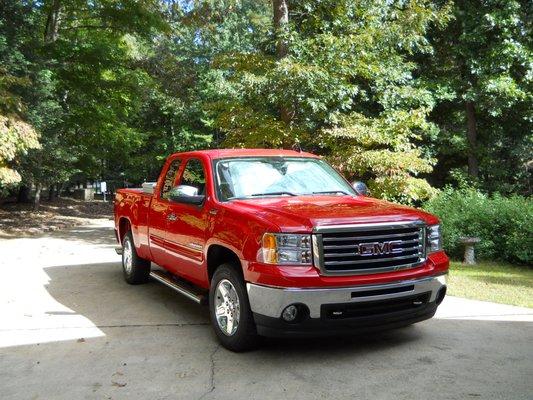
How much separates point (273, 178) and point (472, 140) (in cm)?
1529

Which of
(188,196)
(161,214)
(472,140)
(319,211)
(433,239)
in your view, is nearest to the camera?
(319,211)

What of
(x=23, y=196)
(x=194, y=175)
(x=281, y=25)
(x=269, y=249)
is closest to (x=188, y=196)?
(x=194, y=175)

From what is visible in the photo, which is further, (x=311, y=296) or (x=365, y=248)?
(x=365, y=248)

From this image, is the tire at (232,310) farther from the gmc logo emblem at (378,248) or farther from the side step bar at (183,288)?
the gmc logo emblem at (378,248)

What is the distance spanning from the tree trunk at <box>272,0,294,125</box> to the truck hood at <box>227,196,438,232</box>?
6934 mm

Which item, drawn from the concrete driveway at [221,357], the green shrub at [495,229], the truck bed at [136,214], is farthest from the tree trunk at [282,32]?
the concrete driveway at [221,357]

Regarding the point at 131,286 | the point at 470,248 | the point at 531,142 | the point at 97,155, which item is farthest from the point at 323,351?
the point at 97,155

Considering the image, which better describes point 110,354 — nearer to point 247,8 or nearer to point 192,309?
point 192,309

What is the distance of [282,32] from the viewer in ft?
40.8

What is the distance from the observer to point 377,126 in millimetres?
11602

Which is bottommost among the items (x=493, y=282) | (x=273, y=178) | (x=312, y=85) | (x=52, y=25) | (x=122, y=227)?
(x=493, y=282)

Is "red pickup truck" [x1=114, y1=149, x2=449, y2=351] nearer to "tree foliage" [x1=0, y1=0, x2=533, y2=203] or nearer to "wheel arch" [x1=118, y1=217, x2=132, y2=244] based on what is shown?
"wheel arch" [x1=118, y1=217, x2=132, y2=244]

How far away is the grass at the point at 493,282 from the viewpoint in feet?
24.1

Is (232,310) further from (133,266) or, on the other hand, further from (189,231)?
(133,266)
